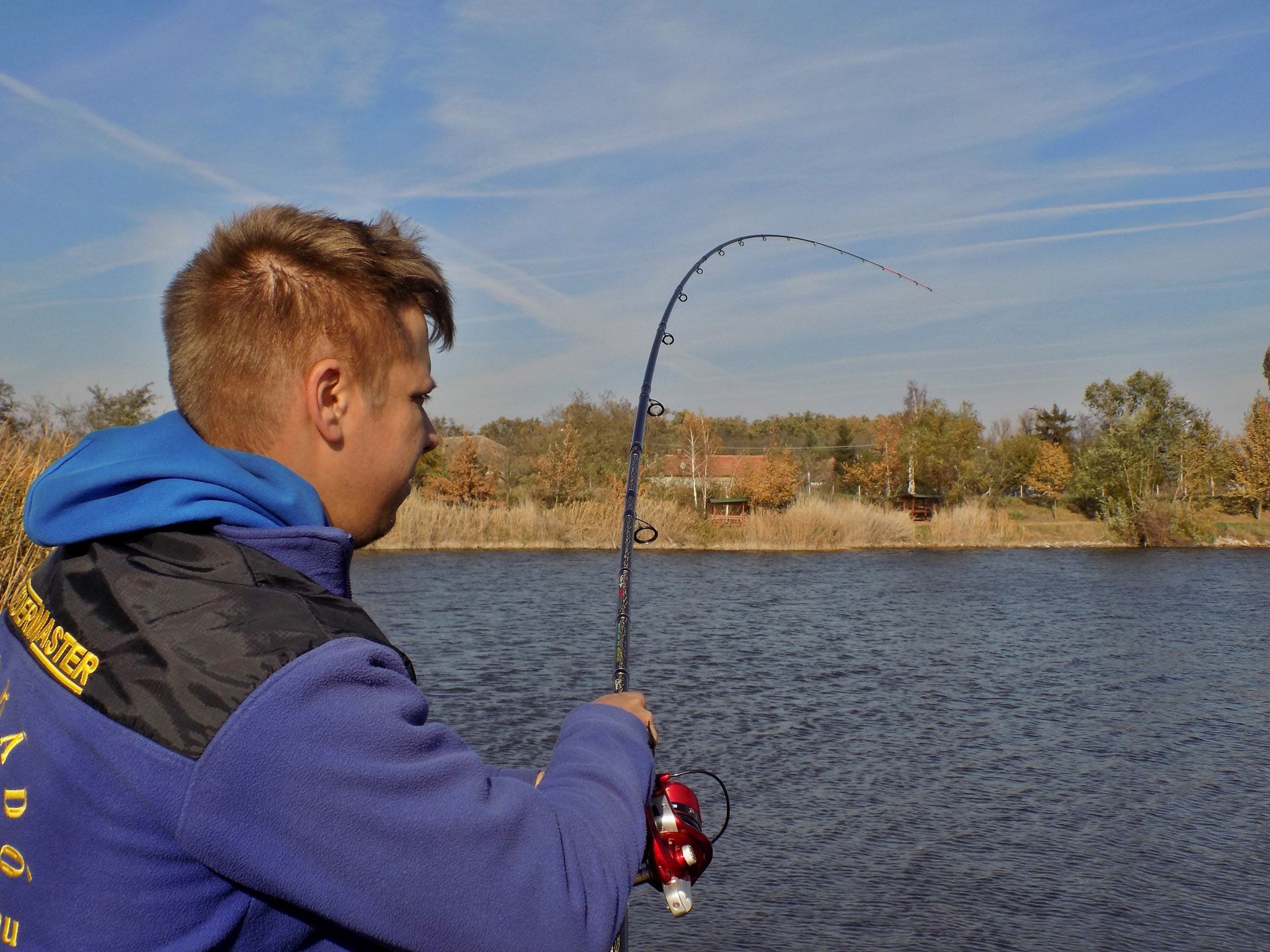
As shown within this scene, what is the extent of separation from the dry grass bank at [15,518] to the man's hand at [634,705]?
19.4 feet

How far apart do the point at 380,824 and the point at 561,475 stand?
35155mm

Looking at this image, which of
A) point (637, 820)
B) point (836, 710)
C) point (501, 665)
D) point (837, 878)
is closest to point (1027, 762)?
point (836, 710)

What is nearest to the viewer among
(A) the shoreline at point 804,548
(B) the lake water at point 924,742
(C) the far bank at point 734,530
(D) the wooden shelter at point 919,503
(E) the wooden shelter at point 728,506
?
(B) the lake water at point 924,742

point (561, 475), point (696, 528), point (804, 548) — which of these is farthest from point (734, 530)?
point (561, 475)

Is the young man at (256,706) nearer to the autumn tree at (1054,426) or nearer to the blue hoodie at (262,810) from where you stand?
the blue hoodie at (262,810)

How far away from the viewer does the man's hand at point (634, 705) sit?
5.43 ft

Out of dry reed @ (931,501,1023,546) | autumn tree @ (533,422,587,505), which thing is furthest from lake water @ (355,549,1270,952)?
autumn tree @ (533,422,587,505)

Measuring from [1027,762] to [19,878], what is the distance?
345 inches

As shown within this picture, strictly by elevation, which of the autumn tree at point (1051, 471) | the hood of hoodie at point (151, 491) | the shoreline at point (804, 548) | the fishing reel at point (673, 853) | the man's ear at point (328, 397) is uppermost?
the autumn tree at point (1051, 471)

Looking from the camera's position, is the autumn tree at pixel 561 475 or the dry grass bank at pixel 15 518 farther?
the autumn tree at pixel 561 475

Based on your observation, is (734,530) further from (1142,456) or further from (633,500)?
(633,500)

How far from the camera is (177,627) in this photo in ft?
3.88

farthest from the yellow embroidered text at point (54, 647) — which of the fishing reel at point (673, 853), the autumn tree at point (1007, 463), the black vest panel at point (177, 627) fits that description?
the autumn tree at point (1007, 463)

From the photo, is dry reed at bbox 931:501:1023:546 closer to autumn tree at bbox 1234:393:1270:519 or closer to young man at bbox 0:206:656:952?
autumn tree at bbox 1234:393:1270:519
